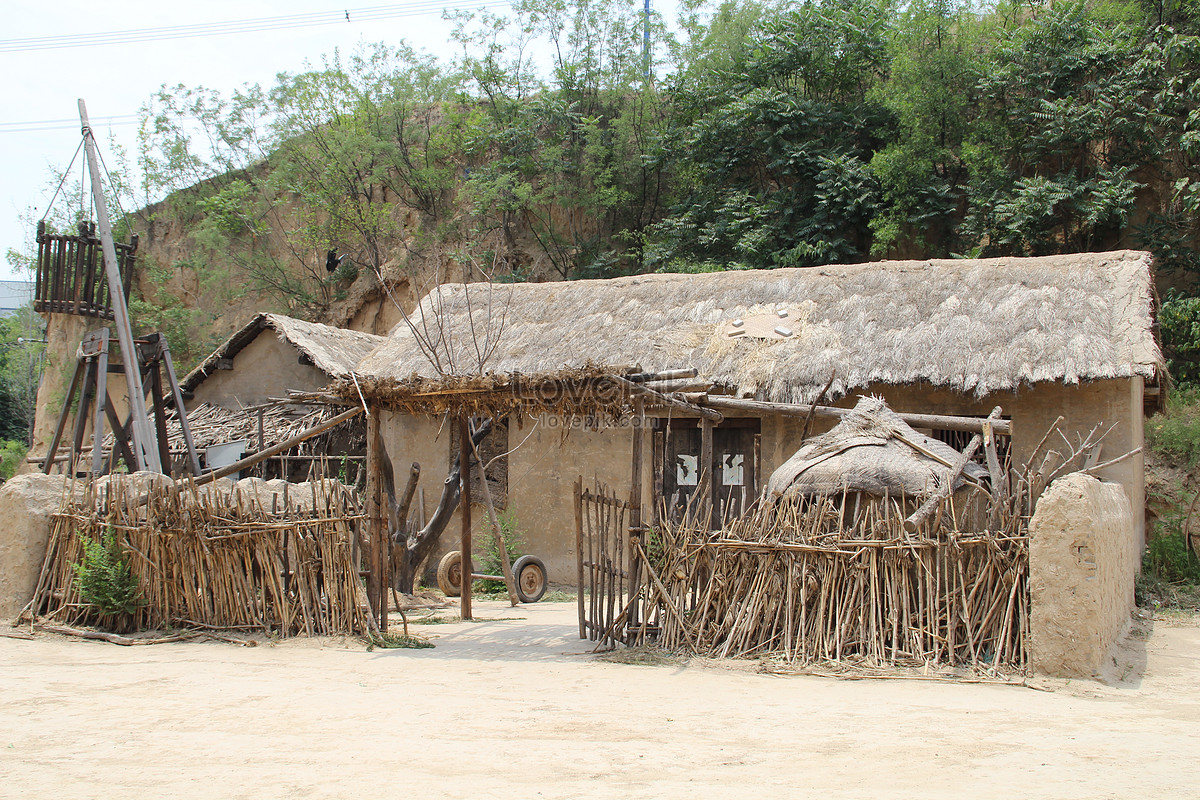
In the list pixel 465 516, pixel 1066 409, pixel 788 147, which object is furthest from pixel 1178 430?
pixel 465 516

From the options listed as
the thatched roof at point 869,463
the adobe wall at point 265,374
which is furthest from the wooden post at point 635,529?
the adobe wall at point 265,374

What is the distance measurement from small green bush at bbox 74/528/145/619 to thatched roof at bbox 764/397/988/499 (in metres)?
4.96

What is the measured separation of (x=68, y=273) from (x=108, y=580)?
4.19m

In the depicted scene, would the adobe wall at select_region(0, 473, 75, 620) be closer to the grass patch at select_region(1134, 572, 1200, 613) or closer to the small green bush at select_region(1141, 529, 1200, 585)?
the grass patch at select_region(1134, 572, 1200, 613)

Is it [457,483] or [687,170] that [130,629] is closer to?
[457,483]

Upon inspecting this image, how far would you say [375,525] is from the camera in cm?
744

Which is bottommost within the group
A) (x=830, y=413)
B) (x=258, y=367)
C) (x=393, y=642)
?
(x=393, y=642)

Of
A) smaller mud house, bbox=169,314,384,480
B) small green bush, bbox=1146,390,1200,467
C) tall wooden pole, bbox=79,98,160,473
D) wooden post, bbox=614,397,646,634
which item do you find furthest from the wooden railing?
small green bush, bbox=1146,390,1200,467

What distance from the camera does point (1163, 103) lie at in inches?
570

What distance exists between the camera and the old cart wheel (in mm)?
10586

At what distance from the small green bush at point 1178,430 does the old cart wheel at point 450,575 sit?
371 inches

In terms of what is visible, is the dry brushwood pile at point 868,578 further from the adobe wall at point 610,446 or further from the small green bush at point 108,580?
the small green bush at point 108,580

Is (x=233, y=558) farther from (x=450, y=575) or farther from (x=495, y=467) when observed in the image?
(x=495, y=467)

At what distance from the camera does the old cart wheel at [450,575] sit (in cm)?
1059
